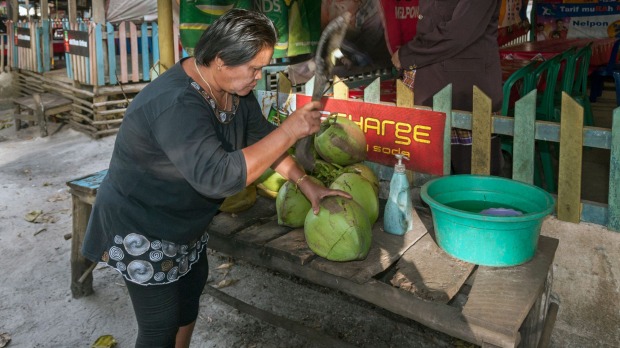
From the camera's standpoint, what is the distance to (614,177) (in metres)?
2.93

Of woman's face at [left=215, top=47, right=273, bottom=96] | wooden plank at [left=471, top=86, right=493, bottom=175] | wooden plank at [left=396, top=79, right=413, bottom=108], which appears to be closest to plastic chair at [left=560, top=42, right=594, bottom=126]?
wooden plank at [left=471, top=86, right=493, bottom=175]

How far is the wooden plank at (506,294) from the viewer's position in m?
1.60

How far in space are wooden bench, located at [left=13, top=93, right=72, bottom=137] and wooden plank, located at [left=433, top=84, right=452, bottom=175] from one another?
6657 mm

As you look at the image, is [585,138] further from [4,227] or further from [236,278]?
[4,227]

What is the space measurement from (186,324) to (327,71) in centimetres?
128

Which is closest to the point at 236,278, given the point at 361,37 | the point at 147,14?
the point at 361,37

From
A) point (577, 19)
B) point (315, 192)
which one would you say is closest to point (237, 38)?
point (315, 192)

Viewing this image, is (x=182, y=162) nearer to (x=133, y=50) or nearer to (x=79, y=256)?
(x=79, y=256)

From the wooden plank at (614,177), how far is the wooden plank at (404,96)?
46.7 inches

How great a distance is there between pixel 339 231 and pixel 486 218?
0.52 meters

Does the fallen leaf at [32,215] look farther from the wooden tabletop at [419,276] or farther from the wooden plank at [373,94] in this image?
the wooden plank at [373,94]

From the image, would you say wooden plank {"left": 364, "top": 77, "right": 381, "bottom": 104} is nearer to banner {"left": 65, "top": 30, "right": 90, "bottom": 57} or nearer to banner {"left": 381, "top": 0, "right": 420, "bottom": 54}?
banner {"left": 381, "top": 0, "right": 420, "bottom": 54}

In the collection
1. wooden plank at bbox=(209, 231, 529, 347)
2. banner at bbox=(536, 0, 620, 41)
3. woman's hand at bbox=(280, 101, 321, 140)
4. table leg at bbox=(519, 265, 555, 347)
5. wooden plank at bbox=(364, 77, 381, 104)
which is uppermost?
banner at bbox=(536, 0, 620, 41)

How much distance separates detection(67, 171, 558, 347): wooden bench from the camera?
165cm
